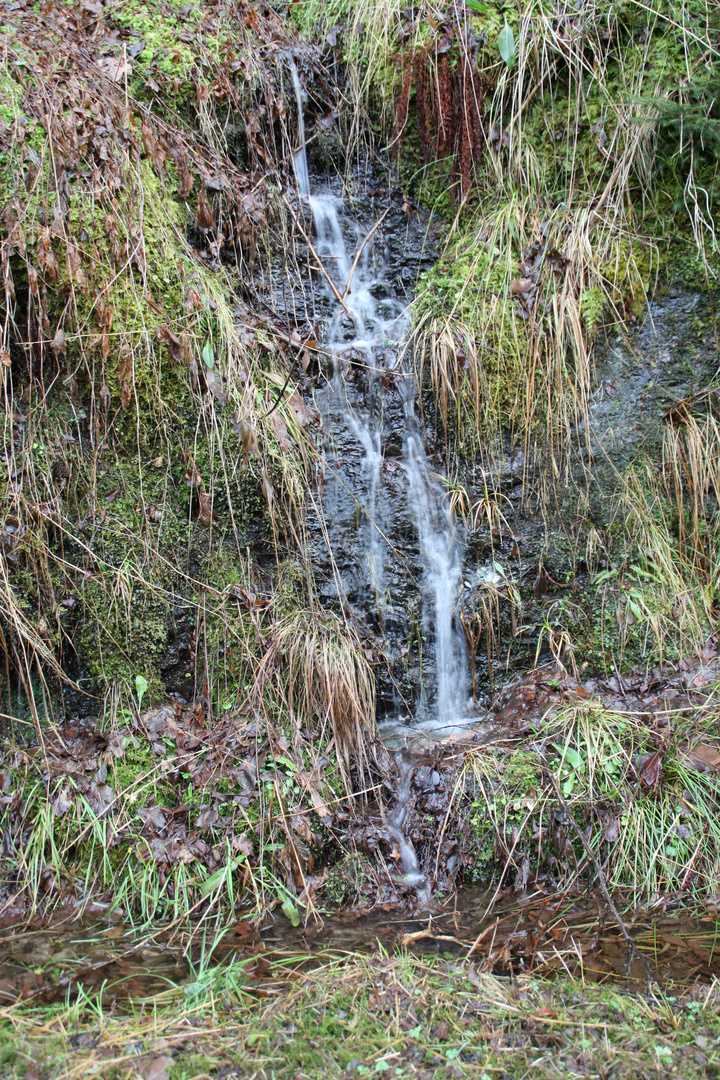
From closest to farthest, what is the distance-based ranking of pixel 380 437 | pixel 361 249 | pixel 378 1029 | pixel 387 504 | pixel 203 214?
pixel 378 1029 < pixel 203 214 < pixel 387 504 < pixel 380 437 < pixel 361 249

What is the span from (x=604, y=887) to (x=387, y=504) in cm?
219

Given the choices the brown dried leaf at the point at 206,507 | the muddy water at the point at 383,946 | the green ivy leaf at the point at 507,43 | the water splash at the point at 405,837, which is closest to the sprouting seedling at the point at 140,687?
the brown dried leaf at the point at 206,507

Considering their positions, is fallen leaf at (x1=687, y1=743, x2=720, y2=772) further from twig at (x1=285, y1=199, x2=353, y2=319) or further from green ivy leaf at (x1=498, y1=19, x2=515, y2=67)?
green ivy leaf at (x1=498, y1=19, x2=515, y2=67)

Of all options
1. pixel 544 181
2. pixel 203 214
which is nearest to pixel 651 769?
pixel 544 181

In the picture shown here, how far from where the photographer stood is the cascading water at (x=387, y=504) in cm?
389

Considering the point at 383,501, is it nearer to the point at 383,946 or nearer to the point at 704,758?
the point at 704,758

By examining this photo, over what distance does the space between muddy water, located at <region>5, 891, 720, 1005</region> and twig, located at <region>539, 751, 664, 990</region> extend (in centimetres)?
1

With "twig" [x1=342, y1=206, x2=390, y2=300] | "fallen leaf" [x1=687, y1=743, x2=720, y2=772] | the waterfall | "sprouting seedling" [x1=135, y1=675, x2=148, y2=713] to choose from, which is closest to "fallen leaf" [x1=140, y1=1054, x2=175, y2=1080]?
"sprouting seedling" [x1=135, y1=675, x2=148, y2=713]

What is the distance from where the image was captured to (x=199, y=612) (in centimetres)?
347

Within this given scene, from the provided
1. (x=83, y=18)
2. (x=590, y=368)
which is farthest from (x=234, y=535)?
(x=83, y=18)

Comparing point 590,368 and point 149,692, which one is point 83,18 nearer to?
point 590,368

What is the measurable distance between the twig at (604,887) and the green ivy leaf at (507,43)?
3.78 m

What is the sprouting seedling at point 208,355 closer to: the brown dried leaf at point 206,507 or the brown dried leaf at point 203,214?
the brown dried leaf at point 206,507

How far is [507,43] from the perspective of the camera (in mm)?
3916
